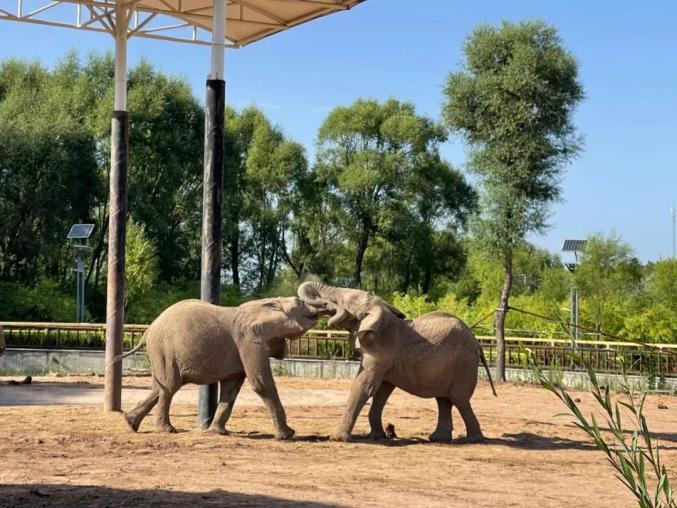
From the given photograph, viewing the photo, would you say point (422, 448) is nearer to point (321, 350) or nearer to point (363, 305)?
point (363, 305)

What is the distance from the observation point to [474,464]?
10.5 metres

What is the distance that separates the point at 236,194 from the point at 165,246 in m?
3.81

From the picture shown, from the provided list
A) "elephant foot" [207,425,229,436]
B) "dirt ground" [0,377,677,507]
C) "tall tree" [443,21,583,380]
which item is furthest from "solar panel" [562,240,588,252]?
"elephant foot" [207,425,229,436]

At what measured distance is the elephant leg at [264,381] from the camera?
11828 mm

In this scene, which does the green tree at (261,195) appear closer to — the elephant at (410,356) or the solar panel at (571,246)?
the solar panel at (571,246)

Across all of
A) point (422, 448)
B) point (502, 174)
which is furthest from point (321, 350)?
point (422, 448)

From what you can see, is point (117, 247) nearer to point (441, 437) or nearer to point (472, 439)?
point (441, 437)

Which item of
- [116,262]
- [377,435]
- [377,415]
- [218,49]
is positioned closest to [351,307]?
[377,415]

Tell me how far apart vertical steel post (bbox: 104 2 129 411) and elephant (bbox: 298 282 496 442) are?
126 inches

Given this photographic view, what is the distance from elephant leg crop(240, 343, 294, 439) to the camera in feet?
38.8

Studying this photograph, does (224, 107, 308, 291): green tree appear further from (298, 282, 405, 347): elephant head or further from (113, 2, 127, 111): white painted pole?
(298, 282, 405, 347): elephant head

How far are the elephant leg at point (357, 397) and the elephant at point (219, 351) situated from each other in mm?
612

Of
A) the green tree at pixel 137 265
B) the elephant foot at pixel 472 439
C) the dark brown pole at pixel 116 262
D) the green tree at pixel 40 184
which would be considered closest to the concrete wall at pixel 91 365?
the dark brown pole at pixel 116 262

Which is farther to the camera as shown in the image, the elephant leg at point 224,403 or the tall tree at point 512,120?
the tall tree at point 512,120
